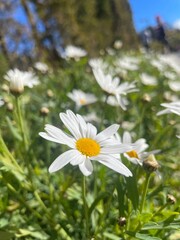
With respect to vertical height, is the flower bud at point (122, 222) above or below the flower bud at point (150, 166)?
below

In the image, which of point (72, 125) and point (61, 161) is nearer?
point (61, 161)

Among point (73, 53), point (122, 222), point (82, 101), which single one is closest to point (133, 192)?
point (122, 222)

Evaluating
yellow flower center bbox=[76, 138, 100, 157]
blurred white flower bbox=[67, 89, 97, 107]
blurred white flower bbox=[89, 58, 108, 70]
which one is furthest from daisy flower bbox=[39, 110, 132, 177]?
blurred white flower bbox=[89, 58, 108, 70]

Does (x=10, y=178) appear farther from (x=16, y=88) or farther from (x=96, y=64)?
(x=96, y=64)

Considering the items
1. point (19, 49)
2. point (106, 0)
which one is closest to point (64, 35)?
point (19, 49)

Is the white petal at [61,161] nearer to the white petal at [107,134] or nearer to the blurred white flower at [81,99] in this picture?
the white petal at [107,134]

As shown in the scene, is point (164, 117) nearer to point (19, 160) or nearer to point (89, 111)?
point (89, 111)

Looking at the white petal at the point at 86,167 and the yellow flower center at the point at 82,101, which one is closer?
the white petal at the point at 86,167

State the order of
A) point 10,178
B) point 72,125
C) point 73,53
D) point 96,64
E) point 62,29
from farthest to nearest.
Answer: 1. point 62,29
2. point 73,53
3. point 96,64
4. point 10,178
5. point 72,125

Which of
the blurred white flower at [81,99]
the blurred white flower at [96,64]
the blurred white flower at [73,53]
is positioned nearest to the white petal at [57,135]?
the blurred white flower at [81,99]
